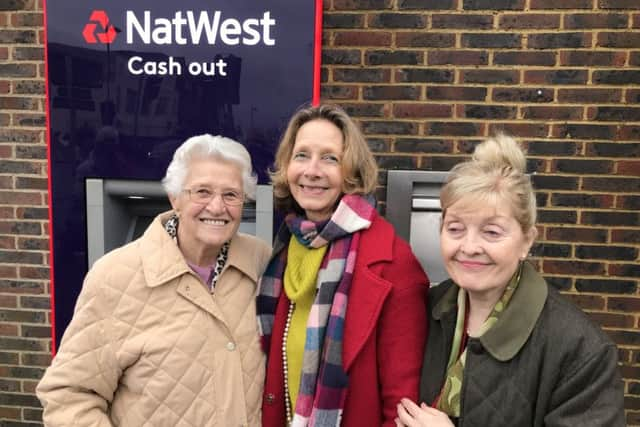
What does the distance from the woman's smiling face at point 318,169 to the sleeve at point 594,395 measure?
840 mm

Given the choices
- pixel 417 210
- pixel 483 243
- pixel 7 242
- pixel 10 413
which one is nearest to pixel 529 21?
pixel 417 210

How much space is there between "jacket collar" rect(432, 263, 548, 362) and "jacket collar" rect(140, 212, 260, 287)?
80cm

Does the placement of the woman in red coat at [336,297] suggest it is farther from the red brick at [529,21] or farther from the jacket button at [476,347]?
the red brick at [529,21]

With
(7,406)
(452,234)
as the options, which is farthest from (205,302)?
(7,406)

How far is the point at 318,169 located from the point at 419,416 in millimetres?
778

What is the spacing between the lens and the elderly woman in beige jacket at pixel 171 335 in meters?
1.65

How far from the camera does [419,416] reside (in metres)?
1.52

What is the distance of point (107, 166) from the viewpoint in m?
2.35

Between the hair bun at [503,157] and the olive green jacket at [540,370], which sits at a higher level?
the hair bun at [503,157]

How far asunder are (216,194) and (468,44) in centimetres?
161

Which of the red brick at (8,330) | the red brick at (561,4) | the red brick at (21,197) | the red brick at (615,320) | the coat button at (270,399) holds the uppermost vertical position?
the red brick at (561,4)

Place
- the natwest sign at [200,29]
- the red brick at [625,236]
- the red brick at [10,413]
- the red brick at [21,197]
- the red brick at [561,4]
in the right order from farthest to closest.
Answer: the red brick at [10,413], the red brick at [21,197], the red brick at [625,236], the red brick at [561,4], the natwest sign at [200,29]

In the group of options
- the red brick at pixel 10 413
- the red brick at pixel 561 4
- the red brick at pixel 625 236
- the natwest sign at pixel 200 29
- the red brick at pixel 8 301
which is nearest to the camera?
the natwest sign at pixel 200 29

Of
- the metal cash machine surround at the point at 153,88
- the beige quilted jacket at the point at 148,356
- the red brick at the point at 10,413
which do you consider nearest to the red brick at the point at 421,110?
the metal cash machine surround at the point at 153,88
